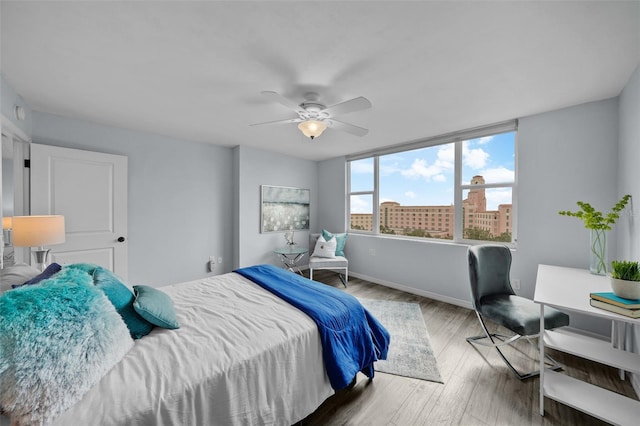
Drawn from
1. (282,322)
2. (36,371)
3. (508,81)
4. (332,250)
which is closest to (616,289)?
(508,81)

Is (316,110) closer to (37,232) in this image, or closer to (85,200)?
(37,232)

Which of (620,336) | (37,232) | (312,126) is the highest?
(312,126)

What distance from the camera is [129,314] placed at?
1345 mm

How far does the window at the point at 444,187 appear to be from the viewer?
10.2 ft

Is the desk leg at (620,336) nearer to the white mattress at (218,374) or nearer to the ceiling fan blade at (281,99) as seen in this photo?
the white mattress at (218,374)

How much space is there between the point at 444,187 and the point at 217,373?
142 inches

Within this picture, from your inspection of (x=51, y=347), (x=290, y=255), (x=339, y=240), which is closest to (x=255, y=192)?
(x=290, y=255)

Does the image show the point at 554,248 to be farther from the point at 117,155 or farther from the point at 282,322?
the point at 117,155

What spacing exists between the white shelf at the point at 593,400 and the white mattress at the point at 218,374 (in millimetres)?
1467

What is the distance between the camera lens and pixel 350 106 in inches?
78.0

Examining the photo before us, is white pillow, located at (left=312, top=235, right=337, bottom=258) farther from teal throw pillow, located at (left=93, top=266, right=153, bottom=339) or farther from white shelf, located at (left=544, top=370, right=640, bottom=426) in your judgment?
teal throw pillow, located at (left=93, top=266, right=153, bottom=339)

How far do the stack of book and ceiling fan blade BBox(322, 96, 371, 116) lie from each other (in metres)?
1.95

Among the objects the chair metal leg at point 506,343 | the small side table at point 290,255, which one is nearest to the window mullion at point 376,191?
the small side table at point 290,255

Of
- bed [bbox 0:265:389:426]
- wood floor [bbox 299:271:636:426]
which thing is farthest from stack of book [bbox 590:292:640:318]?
bed [bbox 0:265:389:426]
